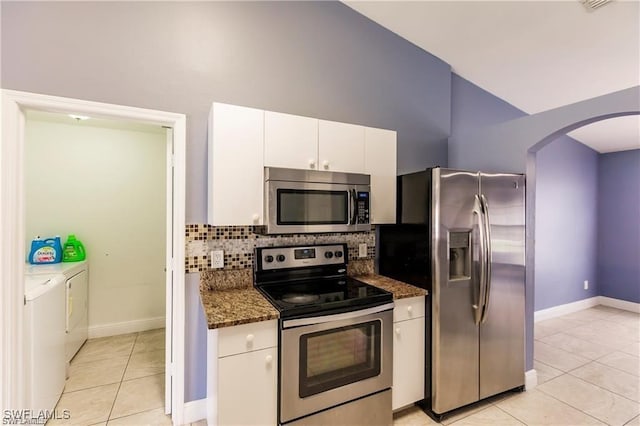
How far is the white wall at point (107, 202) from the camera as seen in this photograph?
3203 mm

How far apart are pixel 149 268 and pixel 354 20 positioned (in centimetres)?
355

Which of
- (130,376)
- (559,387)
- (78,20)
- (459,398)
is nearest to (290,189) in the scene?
(78,20)

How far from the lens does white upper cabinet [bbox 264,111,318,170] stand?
199cm

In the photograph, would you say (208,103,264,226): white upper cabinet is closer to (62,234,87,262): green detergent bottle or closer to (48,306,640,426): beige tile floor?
(48,306,640,426): beige tile floor

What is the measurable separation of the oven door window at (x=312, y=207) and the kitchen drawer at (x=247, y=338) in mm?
653

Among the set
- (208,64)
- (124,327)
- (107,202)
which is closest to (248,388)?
(208,64)

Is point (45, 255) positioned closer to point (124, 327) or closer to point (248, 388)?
point (124, 327)

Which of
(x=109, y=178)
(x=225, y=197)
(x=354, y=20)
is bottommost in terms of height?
(x=225, y=197)

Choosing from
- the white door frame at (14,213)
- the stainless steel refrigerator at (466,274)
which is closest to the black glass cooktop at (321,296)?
the stainless steel refrigerator at (466,274)

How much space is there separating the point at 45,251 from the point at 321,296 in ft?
9.65

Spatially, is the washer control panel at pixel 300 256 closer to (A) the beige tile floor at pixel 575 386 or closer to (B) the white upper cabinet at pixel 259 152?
(B) the white upper cabinet at pixel 259 152

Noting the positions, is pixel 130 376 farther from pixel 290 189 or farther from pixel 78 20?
pixel 78 20

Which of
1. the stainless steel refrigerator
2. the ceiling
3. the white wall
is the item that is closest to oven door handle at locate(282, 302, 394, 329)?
the stainless steel refrigerator

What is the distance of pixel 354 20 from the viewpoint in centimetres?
270
